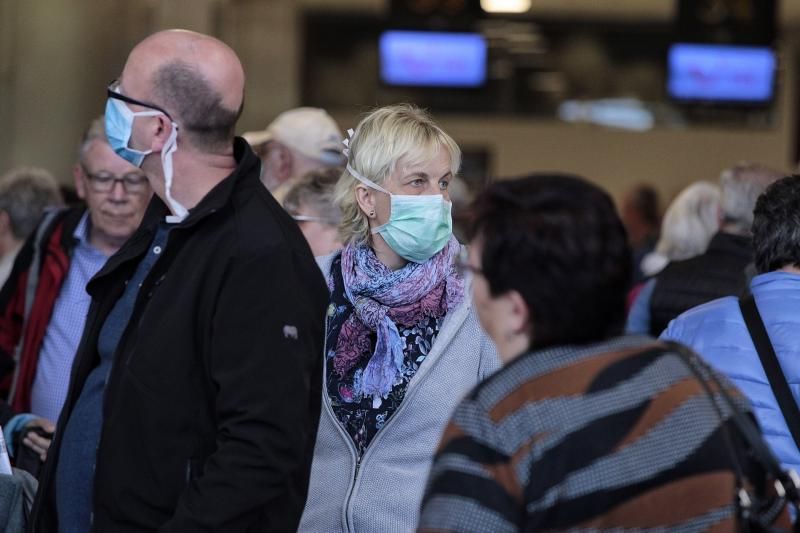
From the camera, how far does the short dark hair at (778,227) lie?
132 inches

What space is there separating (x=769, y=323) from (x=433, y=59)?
11148 mm

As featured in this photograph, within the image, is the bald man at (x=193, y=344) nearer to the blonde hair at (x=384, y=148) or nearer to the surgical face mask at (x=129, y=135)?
the surgical face mask at (x=129, y=135)

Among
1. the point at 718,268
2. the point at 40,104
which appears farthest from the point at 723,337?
the point at 40,104

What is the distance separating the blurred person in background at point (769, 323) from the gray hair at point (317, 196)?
62.9 inches

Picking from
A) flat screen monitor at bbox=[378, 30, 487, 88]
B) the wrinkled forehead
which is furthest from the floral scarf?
flat screen monitor at bbox=[378, 30, 487, 88]

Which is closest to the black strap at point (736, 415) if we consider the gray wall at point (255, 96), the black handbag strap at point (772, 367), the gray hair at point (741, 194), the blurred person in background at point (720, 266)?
the black handbag strap at point (772, 367)

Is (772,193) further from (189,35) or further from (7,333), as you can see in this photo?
(7,333)

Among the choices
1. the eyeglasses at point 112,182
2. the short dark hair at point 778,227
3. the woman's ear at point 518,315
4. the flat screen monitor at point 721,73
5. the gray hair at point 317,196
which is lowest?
the flat screen monitor at point 721,73

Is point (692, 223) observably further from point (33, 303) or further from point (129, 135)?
point (129, 135)

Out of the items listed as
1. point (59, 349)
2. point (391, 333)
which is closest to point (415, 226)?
point (391, 333)

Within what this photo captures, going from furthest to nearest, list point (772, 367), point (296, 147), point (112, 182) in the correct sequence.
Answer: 1. point (296, 147)
2. point (112, 182)
3. point (772, 367)

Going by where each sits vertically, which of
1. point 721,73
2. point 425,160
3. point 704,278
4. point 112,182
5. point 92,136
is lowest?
point 721,73

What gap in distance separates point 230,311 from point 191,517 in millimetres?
414

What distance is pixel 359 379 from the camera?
335 centimetres
